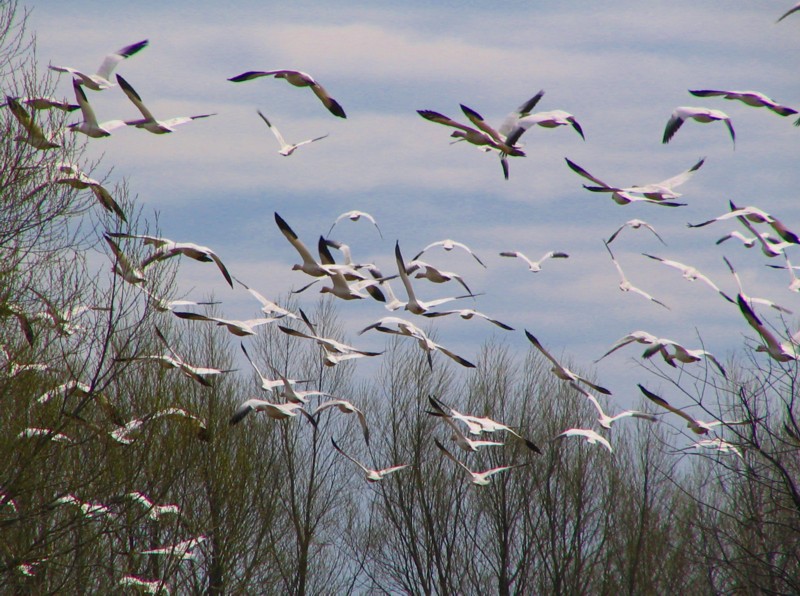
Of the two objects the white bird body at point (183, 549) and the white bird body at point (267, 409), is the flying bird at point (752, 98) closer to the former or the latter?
the white bird body at point (267, 409)

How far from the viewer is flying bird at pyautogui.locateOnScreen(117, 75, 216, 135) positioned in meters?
7.08

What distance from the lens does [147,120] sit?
7.31m

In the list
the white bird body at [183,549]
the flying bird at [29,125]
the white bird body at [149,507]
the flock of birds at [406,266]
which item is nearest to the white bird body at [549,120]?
the flock of birds at [406,266]

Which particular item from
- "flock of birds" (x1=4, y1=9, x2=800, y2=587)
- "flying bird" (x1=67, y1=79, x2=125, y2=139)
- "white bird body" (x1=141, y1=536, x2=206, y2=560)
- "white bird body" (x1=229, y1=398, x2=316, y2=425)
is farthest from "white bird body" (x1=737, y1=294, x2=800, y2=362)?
"white bird body" (x1=141, y1=536, x2=206, y2=560)

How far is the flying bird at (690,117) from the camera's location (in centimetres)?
753

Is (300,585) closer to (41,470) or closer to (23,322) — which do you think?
(41,470)

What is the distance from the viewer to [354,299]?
7355mm

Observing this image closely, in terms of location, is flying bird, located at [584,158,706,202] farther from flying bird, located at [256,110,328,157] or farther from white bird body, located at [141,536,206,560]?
white bird body, located at [141,536,206,560]

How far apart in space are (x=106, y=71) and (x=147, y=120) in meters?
0.69

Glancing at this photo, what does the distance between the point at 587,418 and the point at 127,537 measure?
37.7 feet

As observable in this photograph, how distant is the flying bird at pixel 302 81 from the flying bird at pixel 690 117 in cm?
272

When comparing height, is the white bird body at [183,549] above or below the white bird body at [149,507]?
below

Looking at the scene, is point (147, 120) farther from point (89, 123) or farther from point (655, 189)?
point (655, 189)

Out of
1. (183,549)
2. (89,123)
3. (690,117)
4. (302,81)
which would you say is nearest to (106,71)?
(89,123)
